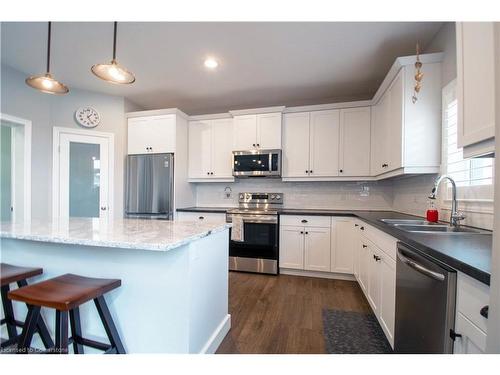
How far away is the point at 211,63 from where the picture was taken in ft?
8.57

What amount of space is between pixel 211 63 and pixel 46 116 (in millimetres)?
2421

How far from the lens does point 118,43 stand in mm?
2305

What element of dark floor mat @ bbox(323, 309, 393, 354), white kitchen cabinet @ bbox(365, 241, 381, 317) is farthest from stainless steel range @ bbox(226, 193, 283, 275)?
white kitchen cabinet @ bbox(365, 241, 381, 317)

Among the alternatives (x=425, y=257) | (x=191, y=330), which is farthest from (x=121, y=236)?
(x=425, y=257)

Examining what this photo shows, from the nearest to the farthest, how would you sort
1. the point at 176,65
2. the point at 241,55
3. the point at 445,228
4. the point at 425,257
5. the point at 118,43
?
1. the point at 425,257
2. the point at 445,228
3. the point at 118,43
4. the point at 241,55
5. the point at 176,65

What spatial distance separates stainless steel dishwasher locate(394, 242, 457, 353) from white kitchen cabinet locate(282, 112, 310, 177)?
2069 mm

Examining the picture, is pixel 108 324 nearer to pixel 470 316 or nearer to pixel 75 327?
pixel 75 327

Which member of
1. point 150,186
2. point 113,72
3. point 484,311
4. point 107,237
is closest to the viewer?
point 484,311

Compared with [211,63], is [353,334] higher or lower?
lower

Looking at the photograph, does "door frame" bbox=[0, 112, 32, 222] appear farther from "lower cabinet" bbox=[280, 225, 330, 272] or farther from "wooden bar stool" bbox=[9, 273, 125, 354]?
"lower cabinet" bbox=[280, 225, 330, 272]

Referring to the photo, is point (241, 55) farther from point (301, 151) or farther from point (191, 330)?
point (191, 330)

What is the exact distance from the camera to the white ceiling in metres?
2.08

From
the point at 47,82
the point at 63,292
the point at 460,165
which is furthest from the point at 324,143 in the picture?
the point at 63,292
